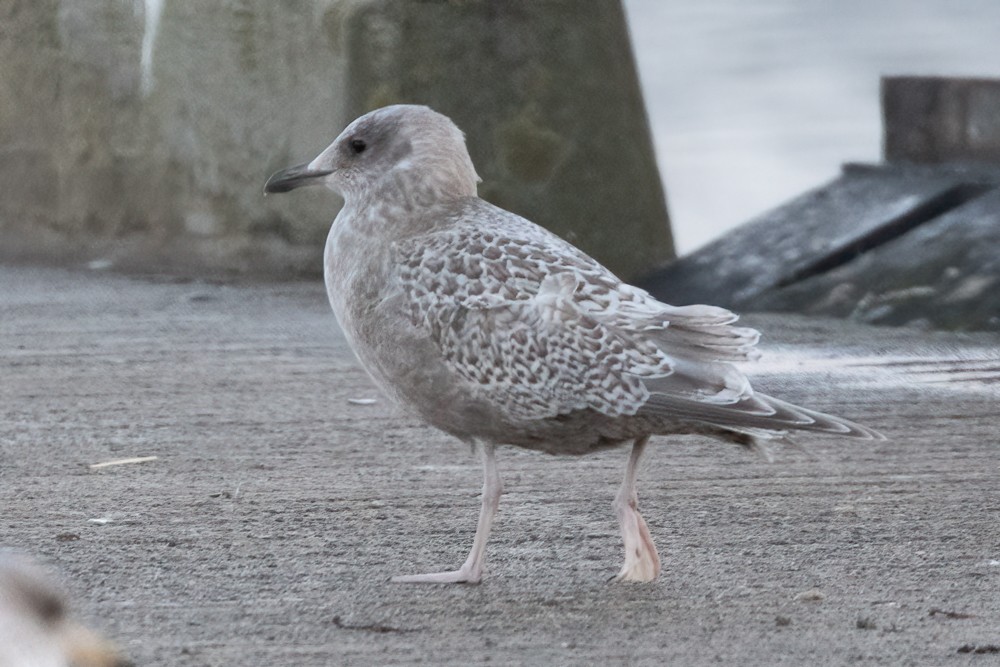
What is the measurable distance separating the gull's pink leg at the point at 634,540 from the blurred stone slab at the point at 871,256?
13.8 ft

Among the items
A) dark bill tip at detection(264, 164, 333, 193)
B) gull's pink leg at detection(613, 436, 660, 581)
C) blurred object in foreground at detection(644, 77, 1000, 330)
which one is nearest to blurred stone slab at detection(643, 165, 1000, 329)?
blurred object in foreground at detection(644, 77, 1000, 330)

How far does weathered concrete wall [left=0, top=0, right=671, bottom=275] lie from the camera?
9.27 metres

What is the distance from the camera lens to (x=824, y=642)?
347 cm

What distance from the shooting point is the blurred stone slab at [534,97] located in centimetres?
925

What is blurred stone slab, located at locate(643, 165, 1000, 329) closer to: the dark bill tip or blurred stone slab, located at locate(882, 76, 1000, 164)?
blurred stone slab, located at locate(882, 76, 1000, 164)

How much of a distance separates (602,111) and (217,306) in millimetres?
2285

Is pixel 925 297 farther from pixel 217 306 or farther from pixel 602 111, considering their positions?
pixel 217 306

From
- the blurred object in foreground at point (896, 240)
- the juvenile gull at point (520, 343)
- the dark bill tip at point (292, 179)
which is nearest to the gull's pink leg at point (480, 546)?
the juvenile gull at point (520, 343)

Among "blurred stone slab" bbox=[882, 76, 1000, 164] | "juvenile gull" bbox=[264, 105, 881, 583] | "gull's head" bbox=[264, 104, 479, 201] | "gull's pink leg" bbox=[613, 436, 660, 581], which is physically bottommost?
"blurred stone slab" bbox=[882, 76, 1000, 164]

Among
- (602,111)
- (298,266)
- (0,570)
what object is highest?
(0,570)

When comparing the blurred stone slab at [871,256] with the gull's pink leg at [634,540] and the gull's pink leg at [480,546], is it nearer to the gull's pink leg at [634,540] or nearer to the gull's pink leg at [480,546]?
the gull's pink leg at [634,540]

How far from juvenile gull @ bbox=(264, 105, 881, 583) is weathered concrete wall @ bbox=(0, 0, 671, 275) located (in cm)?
523

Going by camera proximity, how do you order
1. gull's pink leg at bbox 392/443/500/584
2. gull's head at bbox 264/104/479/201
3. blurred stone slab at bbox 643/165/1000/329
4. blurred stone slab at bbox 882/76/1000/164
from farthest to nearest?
1. blurred stone slab at bbox 882/76/1000/164
2. blurred stone slab at bbox 643/165/1000/329
3. gull's head at bbox 264/104/479/201
4. gull's pink leg at bbox 392/443/500/584

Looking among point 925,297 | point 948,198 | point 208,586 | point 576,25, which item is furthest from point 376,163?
point 948,198
